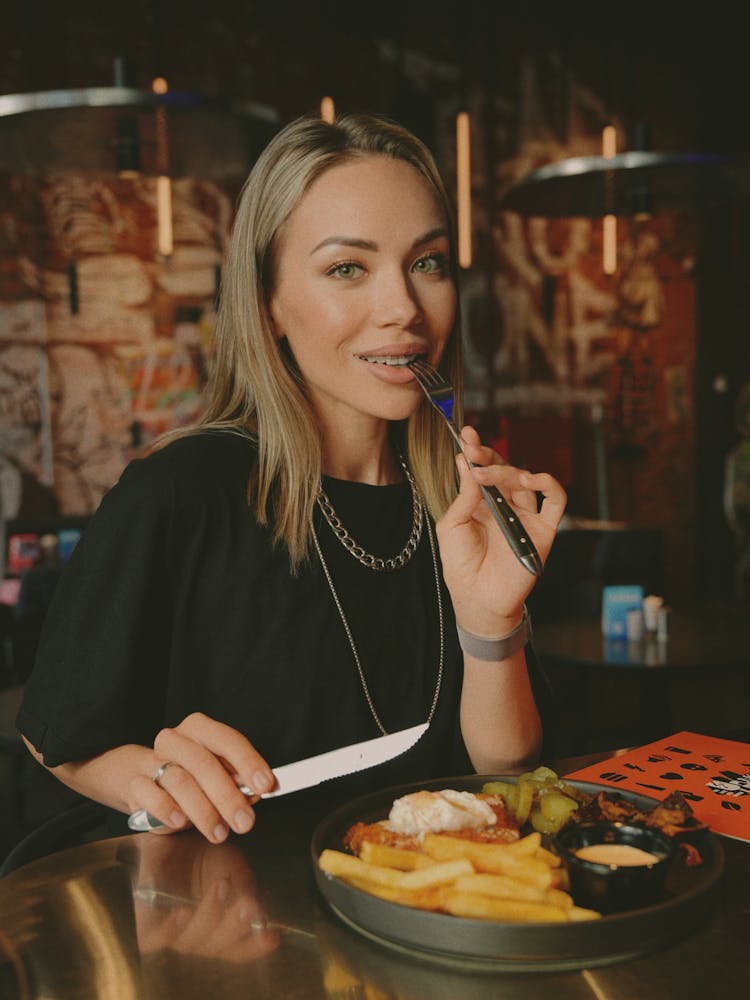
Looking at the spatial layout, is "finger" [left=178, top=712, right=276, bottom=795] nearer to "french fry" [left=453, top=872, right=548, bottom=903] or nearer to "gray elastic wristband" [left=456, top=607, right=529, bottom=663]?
"french fry" [left=453, top=872, right=548, bottom=903]

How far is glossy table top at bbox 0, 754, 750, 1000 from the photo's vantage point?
0.72 meters

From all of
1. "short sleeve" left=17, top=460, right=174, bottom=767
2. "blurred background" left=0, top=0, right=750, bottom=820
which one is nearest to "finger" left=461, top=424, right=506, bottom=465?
"short sleeve" left=17, top=460, right=174, bottom=767

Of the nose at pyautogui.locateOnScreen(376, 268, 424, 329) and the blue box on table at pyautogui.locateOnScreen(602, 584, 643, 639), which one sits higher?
the nose at pyautogui.locateOnScreen(376, 268, 424, 329)

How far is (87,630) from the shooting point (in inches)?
52.0

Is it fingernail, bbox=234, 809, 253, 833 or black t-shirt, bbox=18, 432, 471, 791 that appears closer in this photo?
fingernail, bbox=234, 809, 253, 833

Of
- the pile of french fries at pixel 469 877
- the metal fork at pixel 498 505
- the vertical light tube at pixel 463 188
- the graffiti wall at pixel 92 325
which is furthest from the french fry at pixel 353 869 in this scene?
the graffiti wall at pixel 92 325

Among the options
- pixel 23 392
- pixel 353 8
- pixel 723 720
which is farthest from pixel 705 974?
pixel 353 8

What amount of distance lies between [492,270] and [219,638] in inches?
243

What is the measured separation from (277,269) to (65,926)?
0.97 meters

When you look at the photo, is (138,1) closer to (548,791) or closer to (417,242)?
(417,242)

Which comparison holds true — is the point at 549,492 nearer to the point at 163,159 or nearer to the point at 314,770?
the point at 314,770

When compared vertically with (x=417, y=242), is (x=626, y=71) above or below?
above

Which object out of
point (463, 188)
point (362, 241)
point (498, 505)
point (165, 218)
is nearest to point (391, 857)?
point (498, 505)

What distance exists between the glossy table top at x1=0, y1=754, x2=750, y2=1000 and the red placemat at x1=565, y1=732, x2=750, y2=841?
2.7 inches
